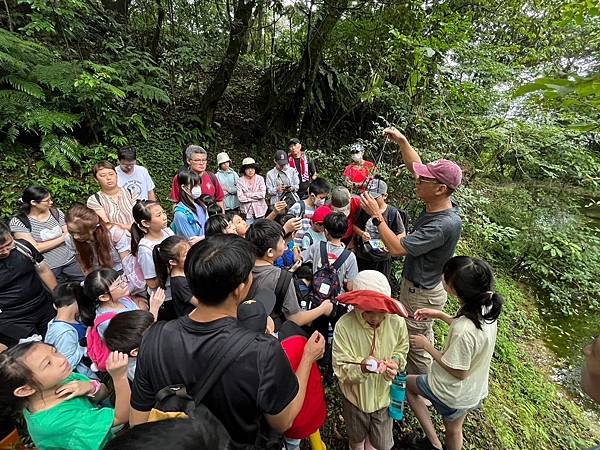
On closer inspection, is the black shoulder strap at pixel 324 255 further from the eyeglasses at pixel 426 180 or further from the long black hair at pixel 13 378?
the long black hair at pixel 13 378

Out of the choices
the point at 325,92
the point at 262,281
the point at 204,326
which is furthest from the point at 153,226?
the point at 325,92

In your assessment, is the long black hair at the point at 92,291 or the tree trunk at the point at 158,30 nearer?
the long black hair at the point at 92,291

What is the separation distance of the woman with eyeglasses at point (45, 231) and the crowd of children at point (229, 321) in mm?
13

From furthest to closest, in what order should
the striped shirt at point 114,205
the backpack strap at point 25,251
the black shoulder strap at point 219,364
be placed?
the striped shirt at point 114,205 < the backpack strap at point 25,251 < the black shoulder strap at point 219,364

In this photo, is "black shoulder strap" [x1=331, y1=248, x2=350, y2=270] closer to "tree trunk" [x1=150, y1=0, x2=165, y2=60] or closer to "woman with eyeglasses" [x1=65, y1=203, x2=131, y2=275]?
"woman with eyeglasses" [x1=65, y1=203, x2=131, y2=275]

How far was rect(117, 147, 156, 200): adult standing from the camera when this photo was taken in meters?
4.41

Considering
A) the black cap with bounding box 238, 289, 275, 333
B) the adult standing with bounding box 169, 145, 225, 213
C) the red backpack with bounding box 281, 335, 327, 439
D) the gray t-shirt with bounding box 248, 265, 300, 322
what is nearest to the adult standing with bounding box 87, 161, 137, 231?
the adult standing with bounding box 169, 145, 225, 213

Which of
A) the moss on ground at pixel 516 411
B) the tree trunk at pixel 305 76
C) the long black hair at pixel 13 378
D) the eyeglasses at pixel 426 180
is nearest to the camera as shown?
the long black hair at pixel 13 378

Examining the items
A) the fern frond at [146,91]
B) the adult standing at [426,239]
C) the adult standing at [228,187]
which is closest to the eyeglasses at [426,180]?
the adult standing at [426,239]

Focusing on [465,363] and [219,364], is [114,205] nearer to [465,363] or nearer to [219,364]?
[219,364]

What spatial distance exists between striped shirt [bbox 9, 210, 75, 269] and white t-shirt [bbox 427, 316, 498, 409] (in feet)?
12.3

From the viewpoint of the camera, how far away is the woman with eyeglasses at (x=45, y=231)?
3.38m

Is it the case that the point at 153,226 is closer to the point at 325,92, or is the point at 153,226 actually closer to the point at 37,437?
the point at 37,437

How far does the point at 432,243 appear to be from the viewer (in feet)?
8.68
